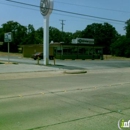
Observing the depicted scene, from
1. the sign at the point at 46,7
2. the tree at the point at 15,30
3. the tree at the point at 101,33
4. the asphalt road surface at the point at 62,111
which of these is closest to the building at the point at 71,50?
the sign at the point at 46,7

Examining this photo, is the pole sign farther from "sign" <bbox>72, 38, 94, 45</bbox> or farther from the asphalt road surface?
"sign" <bbox>72, 38, 94, 45</bbox>

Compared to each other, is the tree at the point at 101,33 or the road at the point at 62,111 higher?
the tree at the point at 101,33

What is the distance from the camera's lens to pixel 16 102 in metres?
7.83

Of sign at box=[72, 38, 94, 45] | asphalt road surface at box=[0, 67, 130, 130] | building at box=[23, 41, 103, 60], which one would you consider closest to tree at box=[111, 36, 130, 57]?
sign at box=[72, 38, 94, 45]

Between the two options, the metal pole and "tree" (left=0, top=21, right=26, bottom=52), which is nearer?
the metal pole

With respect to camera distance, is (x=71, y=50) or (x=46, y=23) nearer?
(x=46, y=23)

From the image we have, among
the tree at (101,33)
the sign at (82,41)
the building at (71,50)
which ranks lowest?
the building at (71,50)

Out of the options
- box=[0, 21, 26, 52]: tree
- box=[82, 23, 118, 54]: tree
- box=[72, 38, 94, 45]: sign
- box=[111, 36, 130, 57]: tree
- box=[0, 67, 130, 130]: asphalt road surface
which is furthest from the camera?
box=[82, 23, 118, 54]: tree

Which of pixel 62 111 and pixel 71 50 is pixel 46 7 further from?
pixel 62 111

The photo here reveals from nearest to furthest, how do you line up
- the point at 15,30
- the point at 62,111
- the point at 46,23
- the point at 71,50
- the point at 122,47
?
the point at 62,111
the point at 46,23
the point at 71,50
the point at 122,47
the point at 15,30

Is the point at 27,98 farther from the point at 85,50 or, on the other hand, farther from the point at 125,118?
the point at 85,50

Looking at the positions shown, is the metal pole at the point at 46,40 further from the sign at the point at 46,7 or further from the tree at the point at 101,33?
the tree at the point at 101,33

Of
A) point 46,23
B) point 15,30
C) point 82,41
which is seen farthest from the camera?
point 15,30

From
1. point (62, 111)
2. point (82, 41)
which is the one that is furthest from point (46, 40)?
point (82, 41)
